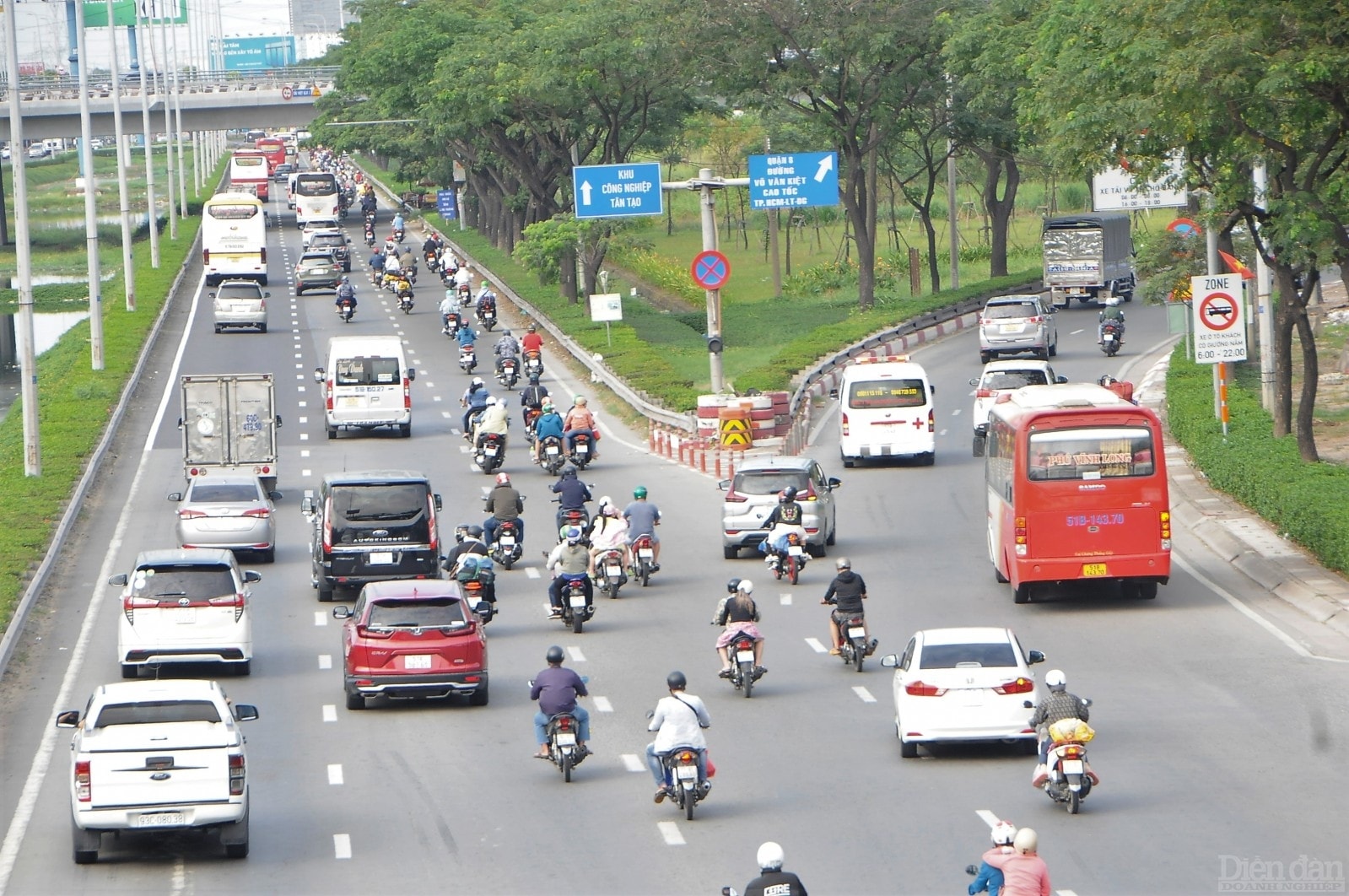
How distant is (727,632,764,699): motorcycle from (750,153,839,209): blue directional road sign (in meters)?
25.1

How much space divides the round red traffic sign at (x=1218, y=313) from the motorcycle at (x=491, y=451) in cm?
1380

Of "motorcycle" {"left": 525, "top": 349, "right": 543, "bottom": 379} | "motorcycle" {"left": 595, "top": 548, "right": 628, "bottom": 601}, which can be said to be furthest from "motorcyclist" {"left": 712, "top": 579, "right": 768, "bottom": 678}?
"motorcycle" {"left": 525, "top": 349, "right": 543, "bottom": 379}

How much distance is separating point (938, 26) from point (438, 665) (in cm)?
4474

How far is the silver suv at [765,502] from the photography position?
3209cm

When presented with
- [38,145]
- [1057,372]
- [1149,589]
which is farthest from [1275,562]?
[38,145]

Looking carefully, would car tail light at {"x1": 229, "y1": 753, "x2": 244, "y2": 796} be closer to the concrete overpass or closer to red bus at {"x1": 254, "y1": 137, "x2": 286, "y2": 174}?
the concrete overpass

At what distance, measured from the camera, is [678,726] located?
18172mm

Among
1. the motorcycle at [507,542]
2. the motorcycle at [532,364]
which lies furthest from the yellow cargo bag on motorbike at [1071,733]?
the motorcycle at [532,364]

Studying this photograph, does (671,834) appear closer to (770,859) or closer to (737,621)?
(770,859)

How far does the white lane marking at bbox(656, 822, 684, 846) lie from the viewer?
57.4 ft

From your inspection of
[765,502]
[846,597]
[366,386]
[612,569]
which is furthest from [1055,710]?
[366,386]

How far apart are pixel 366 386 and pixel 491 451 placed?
5752mm

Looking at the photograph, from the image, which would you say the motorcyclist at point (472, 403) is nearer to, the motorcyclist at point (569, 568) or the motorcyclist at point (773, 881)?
the motorcyclist at point (569, 568)

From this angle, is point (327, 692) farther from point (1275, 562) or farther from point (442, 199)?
point (442, 199)
